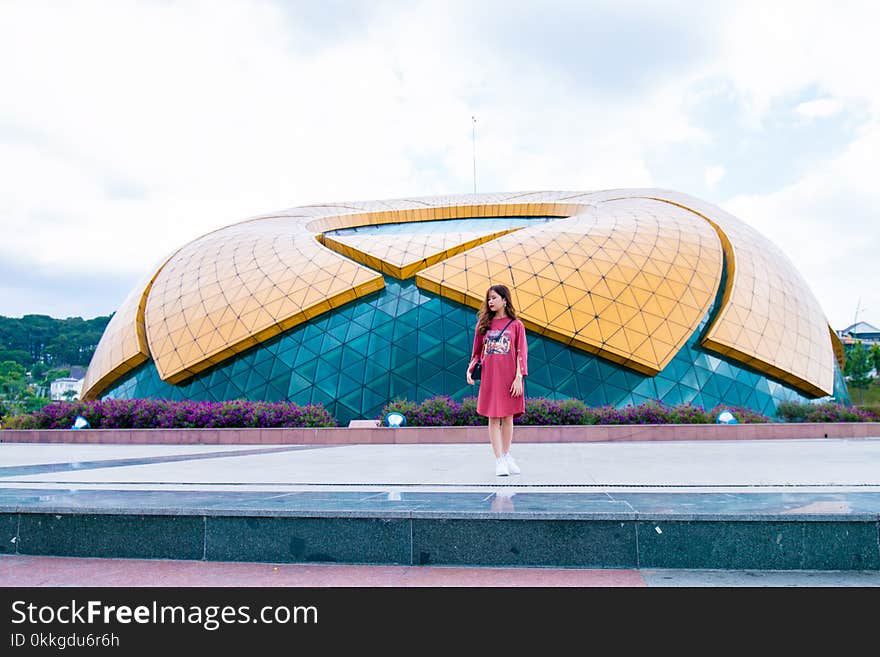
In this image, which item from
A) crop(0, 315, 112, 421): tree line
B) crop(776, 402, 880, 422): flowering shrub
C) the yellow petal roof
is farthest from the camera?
crop(0, 315, 112, 421): tree line

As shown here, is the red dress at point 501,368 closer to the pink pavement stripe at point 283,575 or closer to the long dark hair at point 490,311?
the long dark hair at point 490,311

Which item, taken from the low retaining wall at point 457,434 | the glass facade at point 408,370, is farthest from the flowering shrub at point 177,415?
the glass facade at point 408,370

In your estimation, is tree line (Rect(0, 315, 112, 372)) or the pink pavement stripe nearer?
the pink pavement stripe

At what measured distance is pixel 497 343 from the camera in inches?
297

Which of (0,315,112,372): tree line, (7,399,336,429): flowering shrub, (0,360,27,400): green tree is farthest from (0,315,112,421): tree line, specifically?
(7,399,336,429): flowering shrub

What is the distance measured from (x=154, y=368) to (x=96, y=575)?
24.0 meters

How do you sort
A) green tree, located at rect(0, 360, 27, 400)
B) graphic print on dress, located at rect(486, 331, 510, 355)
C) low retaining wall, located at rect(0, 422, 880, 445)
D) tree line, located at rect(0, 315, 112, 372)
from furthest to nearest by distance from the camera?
1. tree line, located at rect(0, 315, 112, 372)
2. green tree, located at rect(0, 360, 27, 400)
3. low retaining wall, located at rect(0, 422, 880, 445)
4. graphic print on dress, located at rect(486, 331, 510, 355)

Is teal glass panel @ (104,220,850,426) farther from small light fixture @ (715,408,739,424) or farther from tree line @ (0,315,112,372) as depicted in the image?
tree line @ (0,315,112,372)

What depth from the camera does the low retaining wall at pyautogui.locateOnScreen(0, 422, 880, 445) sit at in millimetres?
17453

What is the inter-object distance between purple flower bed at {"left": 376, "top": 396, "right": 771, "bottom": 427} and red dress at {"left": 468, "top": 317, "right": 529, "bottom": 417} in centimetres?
1130

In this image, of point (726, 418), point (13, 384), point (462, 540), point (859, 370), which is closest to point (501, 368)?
point (462, 540)

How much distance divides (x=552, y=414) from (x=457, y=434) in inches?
123

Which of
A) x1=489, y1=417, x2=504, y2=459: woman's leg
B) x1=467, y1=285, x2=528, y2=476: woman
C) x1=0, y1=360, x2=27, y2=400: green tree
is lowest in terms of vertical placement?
x1=489, y1=417, x2=504, y2=459: woman's leg
